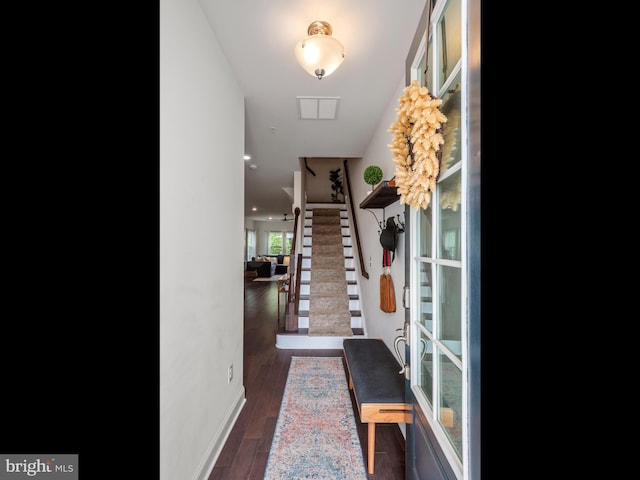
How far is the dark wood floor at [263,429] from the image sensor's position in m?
1.65

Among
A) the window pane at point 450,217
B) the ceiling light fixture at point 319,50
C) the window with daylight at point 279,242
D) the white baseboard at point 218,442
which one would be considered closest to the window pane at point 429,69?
the window pane at point 450,217

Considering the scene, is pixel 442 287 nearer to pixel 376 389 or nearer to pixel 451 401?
pixel 451 401

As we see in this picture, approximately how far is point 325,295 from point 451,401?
11.0 feet

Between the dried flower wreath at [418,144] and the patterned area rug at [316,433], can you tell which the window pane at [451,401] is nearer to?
the dried flower wreath at [418,144]

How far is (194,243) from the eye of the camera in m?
1.46

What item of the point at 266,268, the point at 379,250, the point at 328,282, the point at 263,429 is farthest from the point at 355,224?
the point at 266,268

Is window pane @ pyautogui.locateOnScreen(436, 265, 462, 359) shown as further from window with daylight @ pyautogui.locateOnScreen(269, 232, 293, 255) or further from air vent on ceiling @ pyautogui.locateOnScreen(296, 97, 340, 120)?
window with daylight @ pyautogui.locateOnScreen(269, 232, 293, 255)

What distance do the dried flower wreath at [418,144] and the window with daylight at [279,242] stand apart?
14.3 metres

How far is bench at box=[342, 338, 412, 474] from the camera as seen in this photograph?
1.62m

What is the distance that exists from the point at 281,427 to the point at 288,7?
2.70m

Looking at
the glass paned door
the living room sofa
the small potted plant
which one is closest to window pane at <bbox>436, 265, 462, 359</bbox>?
the glass paned door
